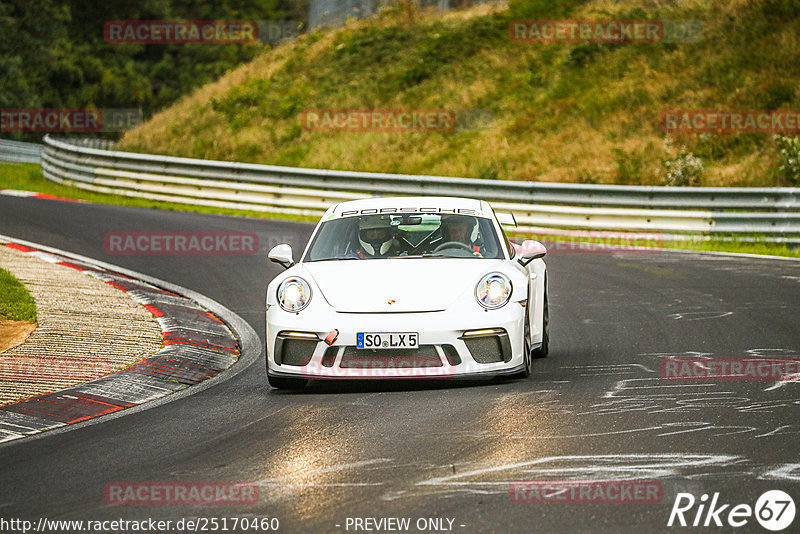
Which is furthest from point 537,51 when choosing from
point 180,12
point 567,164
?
point 180,12

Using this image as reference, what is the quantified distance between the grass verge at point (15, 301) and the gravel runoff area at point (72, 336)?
103 millimetres

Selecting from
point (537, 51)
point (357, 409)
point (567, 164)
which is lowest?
point (357, 409)

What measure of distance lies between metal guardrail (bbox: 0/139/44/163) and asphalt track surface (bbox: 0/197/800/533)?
32.4m

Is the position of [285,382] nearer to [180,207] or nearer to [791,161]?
[791,161]

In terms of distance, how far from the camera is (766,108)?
26.6 meters

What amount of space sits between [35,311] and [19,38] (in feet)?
144

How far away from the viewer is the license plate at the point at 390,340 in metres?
7.70

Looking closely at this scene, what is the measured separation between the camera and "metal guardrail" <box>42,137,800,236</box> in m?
19.0

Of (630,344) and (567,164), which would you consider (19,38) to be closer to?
(567,164)

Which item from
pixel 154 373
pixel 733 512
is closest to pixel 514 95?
pixel 154 373

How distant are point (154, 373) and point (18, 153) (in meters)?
33.3

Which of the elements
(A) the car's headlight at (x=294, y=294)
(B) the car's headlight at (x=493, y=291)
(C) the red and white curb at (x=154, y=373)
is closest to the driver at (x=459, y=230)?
(B) the car's headlight at (x=493, y=291)

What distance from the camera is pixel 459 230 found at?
9.09 meters

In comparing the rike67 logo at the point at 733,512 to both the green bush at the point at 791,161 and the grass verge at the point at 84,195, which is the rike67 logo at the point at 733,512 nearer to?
the green bush at the point at 791,161
